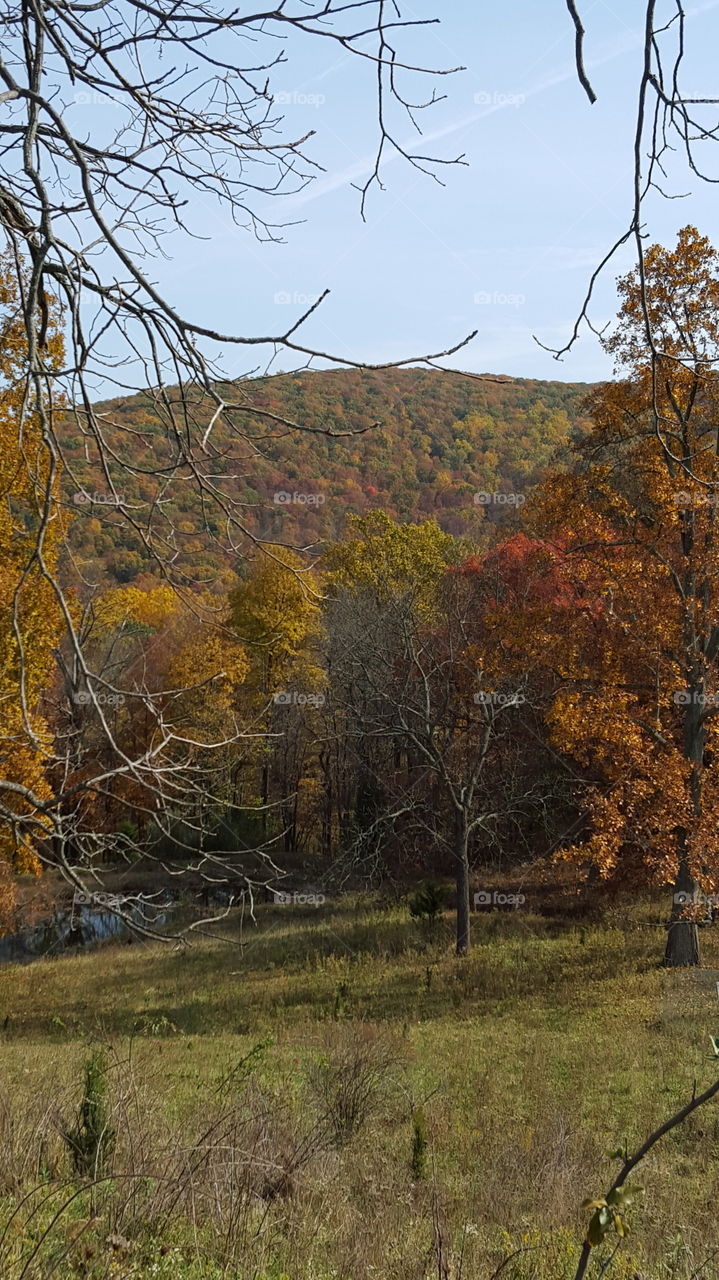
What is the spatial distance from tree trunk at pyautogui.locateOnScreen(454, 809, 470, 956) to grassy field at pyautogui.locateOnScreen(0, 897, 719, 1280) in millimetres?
464

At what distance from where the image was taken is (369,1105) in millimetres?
8453

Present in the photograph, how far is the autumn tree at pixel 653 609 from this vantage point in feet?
43.6

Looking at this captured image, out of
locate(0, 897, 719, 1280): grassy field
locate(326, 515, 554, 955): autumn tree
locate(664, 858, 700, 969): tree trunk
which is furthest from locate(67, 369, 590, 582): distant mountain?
locate(664, 858, 700, 969): tree trunk

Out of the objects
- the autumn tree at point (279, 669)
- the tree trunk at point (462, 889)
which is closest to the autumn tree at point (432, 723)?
the tree trunk at point (462, 889)

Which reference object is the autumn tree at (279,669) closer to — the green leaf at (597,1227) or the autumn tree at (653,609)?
the autumn tree at (653,609)

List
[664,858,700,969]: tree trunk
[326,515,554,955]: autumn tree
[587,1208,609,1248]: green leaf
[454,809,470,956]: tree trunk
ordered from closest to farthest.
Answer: [587,1208,609,1248]: green leaf → [664,858,700,969]: tree trunk → [454,809,470,956]: tree trunk → [326,515,554,955]: autumn tree

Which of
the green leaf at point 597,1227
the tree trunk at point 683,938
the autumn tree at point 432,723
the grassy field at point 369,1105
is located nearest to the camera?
the green leaf at point 597,1227

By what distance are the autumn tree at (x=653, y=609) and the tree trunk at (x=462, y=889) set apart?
12.0 ft

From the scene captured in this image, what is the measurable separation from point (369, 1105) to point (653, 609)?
875 centimetres

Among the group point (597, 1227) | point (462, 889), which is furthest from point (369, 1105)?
point (462, 889)

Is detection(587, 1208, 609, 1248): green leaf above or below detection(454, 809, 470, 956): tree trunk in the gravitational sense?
above

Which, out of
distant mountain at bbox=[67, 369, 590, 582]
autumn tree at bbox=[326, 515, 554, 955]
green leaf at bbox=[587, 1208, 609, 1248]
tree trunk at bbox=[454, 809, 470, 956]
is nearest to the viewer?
green leaf at bbox=[587, 1208, 609, 1248]

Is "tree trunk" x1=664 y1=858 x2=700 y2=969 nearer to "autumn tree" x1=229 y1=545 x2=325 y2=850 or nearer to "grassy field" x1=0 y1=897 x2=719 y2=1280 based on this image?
"grassy field" x1=0 y1=897 x2=719 y2=1280

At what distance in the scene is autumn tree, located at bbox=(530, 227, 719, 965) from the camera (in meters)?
13.3
